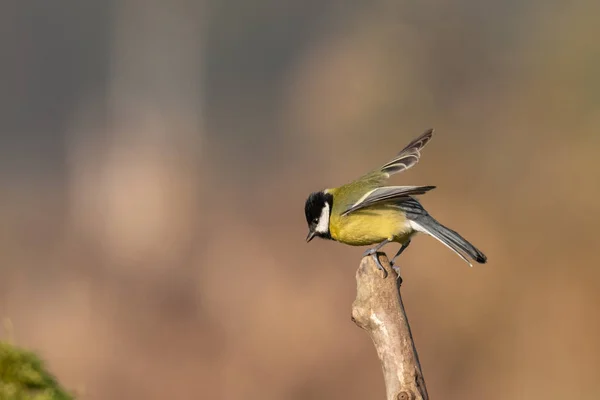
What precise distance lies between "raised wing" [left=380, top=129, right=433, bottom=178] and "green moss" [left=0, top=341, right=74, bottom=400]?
233 centimetres

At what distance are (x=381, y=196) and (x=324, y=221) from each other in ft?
1.51

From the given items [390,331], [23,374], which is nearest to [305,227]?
[390,331]

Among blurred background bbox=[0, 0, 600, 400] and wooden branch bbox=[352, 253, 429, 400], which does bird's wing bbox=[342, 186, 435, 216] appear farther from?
blurred background bbox=[0, 0, 600, 400]

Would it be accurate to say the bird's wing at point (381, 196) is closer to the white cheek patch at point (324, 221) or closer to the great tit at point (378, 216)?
the great tit at point (378, 216)

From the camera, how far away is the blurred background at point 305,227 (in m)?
6.93

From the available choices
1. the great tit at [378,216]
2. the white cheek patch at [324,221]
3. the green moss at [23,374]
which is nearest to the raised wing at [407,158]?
the great tit at [378,216]

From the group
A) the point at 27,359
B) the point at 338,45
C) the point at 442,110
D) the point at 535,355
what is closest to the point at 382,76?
the point at 442,110

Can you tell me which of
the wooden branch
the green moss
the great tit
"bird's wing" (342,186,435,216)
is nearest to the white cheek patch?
the great tit

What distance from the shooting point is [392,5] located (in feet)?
54.9

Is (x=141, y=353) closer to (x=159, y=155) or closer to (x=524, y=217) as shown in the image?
(x=524, y=217)

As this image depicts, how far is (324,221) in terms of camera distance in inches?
153

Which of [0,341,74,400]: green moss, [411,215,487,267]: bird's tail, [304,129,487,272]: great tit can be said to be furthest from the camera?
[304,129,487,272]: great tit

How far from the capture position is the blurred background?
693 centimetres

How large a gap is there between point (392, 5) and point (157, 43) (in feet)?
15.8
